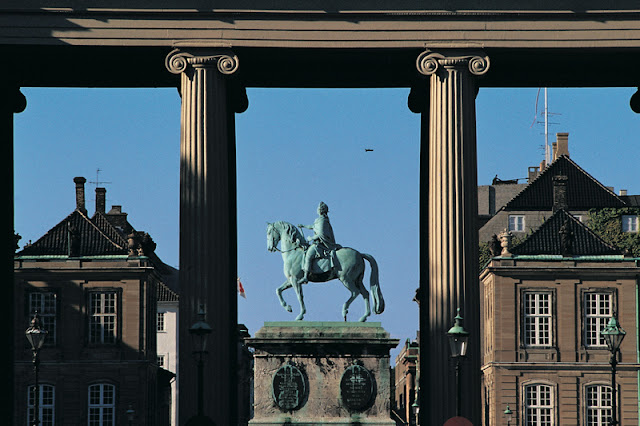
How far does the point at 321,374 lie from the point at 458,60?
10512 mm

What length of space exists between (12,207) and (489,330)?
240ft

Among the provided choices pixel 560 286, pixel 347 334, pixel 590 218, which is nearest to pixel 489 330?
pixel 560 286

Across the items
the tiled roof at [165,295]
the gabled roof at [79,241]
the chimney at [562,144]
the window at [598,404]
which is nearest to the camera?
the window at [598,404]

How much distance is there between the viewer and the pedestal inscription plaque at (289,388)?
52.1 meters

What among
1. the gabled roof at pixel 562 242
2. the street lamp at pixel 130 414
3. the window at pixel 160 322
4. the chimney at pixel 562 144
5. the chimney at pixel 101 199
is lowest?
the street lamp at pixel 130 414

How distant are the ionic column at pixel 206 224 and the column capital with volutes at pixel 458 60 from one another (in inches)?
230

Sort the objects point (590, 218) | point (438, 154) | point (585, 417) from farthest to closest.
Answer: point (590, 218)
point (585, 417)
point (438, 154)

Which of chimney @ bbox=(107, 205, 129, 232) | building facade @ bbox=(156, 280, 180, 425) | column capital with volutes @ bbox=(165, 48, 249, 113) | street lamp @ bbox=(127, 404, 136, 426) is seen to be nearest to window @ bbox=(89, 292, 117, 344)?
street lamp @ bbox=(127, 404, 136, 426)

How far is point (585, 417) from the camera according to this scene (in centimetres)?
11731

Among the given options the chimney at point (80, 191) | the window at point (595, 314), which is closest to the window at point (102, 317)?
the chimney at point (80, 191)

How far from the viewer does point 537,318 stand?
120 meters

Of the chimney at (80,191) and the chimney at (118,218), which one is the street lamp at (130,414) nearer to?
the chimney at (80,191)

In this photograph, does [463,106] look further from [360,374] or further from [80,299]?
[80,299]

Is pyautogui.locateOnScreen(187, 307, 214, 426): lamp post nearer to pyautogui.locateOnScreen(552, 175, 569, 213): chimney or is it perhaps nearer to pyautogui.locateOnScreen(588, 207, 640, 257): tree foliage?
pyautogui.locateOnScreen(552, 175, 569, 213): chimney
